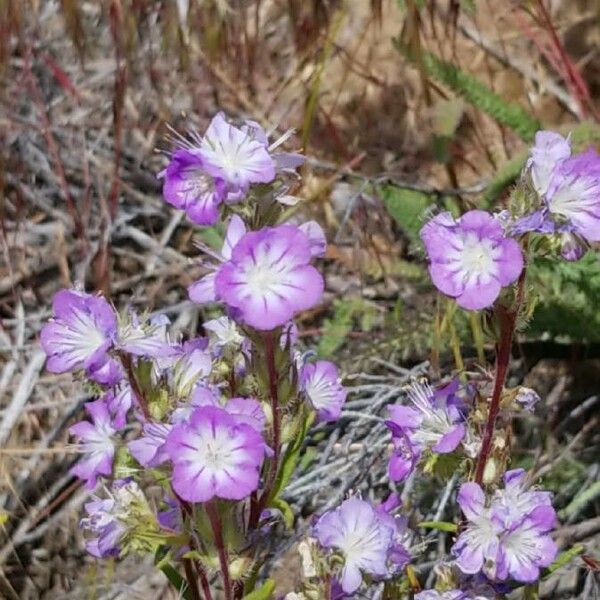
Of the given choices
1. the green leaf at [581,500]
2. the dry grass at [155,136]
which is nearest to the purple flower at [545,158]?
the green leaf at [581,500]

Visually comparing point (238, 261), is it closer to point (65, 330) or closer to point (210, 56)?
point (65, 330)

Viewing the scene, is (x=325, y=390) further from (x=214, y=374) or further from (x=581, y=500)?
(x=581, y=500)

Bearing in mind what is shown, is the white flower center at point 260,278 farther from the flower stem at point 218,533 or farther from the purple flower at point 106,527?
the purple flower at point 106,527

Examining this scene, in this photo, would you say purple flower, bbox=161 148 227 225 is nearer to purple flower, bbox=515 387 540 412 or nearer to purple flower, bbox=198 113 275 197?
purple flower, bbox=198 113 275 197

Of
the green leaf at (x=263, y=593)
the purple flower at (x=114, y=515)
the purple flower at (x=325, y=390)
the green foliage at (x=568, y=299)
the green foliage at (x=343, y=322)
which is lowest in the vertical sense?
the green foliage at (x=343, y=322)

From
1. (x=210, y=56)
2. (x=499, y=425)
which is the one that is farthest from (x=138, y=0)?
(x=499, y=425)

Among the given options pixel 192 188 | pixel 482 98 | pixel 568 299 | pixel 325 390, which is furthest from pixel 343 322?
pixel 192 188

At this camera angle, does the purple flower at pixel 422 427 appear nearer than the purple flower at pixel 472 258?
No
